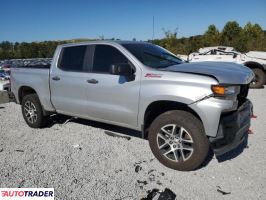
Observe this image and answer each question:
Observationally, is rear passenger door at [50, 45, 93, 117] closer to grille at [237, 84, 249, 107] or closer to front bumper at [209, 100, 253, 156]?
front bumper at [209, 100, 253, 156]

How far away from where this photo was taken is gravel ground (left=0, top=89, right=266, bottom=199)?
3.64 m

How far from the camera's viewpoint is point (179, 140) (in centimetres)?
407

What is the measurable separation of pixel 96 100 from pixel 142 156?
122 cm

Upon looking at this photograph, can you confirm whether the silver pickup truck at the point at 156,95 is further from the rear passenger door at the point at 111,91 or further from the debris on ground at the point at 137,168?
the debris on ground at the point at 137,168

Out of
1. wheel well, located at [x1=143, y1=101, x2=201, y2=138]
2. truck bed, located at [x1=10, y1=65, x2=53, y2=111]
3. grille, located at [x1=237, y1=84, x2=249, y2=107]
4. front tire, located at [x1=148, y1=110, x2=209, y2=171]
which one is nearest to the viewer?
front tire, located at [x1=148, y1=110, x2=209, y2=171]

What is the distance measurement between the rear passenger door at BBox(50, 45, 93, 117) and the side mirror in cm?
96

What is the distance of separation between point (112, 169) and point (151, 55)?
1983 millimetres

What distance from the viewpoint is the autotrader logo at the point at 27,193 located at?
3.63 meters

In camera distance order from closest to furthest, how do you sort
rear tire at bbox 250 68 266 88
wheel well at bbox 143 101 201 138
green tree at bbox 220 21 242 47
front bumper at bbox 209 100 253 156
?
front bumper at bbox 209 100 253 156, wheel well at bbox 143 101 201 138, rear tire at bbox 250 68 266 88, green tree at bbox 220 21 242 47

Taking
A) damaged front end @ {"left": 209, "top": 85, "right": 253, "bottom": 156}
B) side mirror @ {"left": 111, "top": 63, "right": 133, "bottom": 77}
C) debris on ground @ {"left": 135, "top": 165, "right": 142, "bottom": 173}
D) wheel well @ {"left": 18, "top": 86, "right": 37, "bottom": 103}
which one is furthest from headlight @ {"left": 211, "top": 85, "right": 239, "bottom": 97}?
wheel well @ {"left": 18, "top": 86, "right": 37, "bottom": 103}

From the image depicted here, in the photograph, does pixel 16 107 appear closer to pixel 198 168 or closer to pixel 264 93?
pixel 198 168

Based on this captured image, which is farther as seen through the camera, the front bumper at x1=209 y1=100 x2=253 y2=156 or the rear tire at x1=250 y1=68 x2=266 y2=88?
the rear tire at x1=250 y1=68 x2=266 y2=88

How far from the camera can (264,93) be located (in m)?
10.4

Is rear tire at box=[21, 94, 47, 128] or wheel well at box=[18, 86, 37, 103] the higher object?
wheel well at box=[18, 86, 37, 103]
